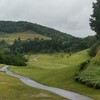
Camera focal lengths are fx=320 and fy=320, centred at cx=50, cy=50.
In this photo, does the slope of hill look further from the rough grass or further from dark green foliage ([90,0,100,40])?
dark green foliage ([90,0,100,40])

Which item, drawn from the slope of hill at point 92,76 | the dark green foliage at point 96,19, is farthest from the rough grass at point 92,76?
the dark green foliage at point 96,19

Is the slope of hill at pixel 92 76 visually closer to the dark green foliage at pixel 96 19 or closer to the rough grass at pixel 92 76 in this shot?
the rough grass at pixel 92 76

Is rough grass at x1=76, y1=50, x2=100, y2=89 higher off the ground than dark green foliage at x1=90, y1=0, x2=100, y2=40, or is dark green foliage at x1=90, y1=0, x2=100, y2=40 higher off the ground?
dark green foliage at x1=90, y1=0, x2=100, y2=40

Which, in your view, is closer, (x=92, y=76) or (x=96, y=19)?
(x=92, y=76)

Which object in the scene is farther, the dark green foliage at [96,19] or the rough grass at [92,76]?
the dark green foliage at [96,19]

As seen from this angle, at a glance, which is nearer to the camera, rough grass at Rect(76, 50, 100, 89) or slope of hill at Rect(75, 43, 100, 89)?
rough grass at Rect(76, 50, 100, 89)

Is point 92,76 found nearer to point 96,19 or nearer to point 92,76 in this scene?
point 92,76

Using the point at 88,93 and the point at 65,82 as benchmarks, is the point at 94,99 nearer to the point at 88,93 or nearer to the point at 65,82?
the point at 88,93

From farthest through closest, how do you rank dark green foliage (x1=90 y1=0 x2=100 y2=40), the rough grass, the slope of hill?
dark green foliage (x1=90 y1=0 x2=100 y2=40) → the slope of hill → the rough grass

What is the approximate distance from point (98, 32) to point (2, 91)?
68.7 m

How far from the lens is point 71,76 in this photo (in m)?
76.3

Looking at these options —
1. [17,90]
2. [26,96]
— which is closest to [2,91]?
[17,90]

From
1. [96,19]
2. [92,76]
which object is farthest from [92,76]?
[96,19]

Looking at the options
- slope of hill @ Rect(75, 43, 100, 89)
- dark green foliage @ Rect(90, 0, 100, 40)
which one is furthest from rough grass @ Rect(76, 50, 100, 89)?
dark green foliage @ Rect(90, 0, 100, 40)
